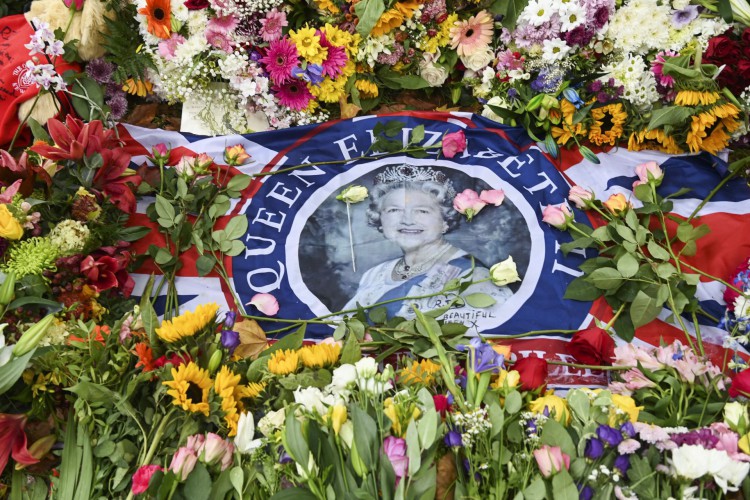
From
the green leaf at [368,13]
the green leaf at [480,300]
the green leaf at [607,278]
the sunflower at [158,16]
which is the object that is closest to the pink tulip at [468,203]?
the green leaf at [480,300]

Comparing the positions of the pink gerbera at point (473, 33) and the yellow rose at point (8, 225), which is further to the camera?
the pink gerbera at point (473, 33)

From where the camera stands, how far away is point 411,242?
168cm

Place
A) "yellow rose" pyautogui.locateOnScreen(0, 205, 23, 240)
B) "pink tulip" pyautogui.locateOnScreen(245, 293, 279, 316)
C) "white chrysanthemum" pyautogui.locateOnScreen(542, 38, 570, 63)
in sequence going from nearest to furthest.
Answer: "yellow rose" pyautogui.locateOnScreen(0, 205, 23, 240)
"pink tulip" pyautogui.locateOnScreen(245, 293, 279, 316)
"white chrysanthemum" pyautogui.locateOnScreen(542, 38, 570, 63)

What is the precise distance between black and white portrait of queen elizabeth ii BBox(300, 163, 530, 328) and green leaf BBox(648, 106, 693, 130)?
1.39ft

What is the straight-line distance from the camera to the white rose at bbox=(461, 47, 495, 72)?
1894 millimetres

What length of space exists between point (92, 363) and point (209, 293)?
419 millimetres

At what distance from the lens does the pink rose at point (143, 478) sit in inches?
40.7

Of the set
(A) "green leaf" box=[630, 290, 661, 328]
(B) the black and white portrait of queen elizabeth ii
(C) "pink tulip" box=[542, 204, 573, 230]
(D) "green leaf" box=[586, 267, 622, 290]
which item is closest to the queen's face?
(B) the black and white portrait of queen elizabeth ii

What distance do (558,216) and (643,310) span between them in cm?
32

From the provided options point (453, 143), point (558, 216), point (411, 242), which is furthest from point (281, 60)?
→ point (558, 216)

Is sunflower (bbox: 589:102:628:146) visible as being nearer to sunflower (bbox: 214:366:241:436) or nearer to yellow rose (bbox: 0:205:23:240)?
sunflower (bbox: 214:366:241:436)

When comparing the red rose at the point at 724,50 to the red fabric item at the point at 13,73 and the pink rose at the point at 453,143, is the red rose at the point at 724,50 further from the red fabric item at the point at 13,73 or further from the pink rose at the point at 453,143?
the red fabric item at the point at 13,73

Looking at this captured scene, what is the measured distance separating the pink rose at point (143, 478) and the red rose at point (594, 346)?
36.8 inches

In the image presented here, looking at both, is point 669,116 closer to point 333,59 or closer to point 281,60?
point 333,59
